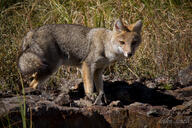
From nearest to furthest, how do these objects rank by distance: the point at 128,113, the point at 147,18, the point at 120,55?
the point at 128,113, the point at 120,55, the point at 147,18

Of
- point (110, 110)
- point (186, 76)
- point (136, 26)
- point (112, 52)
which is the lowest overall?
point (110, 110)

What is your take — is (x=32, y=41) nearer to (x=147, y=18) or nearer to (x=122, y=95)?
(x=122, y=95)

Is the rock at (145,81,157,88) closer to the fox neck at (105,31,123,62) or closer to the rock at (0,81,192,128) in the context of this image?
the rock at (0,81,192,128)

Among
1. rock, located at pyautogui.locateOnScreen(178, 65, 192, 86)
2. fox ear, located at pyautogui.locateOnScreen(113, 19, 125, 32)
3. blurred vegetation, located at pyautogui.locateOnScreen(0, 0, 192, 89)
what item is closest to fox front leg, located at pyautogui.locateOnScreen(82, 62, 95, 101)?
fox ear, located at pyautogui.locateOnScreen(113, 19, 125, 32)

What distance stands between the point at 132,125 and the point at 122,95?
1462mm

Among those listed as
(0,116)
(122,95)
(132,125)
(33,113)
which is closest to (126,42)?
(122,95)

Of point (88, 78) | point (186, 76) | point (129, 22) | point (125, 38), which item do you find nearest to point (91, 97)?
point (88, 78)

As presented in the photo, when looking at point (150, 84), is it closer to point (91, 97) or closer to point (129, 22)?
point (91, 97)

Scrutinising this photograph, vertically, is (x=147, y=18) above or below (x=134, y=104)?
above

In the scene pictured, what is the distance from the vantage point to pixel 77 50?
5957 mm

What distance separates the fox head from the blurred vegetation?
48.1 inches

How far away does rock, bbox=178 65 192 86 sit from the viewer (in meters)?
6.34

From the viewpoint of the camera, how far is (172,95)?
597 centimetres

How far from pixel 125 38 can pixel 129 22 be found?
201 centimetres
